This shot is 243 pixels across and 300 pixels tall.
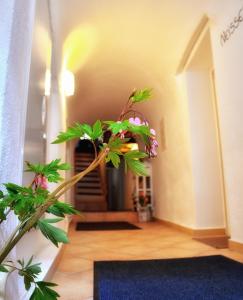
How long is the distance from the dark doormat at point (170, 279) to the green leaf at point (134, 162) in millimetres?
753

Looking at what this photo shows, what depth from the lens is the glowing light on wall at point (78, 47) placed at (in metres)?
2.67

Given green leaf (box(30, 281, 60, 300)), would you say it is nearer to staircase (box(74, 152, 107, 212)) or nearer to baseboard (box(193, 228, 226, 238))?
baseboard (box(193, 228, 226, 238))

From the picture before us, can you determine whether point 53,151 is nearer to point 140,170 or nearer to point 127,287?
point 127,287

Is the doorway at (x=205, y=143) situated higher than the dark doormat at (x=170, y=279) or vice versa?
the doorway at (x=205, y=143)

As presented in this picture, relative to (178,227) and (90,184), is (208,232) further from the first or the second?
(90,184)

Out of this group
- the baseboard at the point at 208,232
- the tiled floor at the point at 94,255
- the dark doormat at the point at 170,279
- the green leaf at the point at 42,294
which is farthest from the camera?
the baseboard at the point at 208,232

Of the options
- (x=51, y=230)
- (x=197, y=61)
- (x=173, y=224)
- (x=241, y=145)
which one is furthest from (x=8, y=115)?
(x=173, y=224)

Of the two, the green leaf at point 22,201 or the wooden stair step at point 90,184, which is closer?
the green leaf at point 22,201

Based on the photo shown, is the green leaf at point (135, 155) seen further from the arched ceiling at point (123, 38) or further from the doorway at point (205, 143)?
the doorway at point (205, 143)

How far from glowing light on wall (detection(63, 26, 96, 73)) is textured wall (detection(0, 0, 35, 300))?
2095 millimetres

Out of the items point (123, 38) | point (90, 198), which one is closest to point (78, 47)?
point (123, 38)

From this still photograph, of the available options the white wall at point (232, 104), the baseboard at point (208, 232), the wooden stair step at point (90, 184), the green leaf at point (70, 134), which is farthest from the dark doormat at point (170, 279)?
the wooden stair step at point (90, 184)

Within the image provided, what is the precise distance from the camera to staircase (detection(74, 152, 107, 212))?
7409 mm

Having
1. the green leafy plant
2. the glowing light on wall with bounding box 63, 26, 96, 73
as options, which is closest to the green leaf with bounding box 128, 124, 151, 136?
the green leafy plant
